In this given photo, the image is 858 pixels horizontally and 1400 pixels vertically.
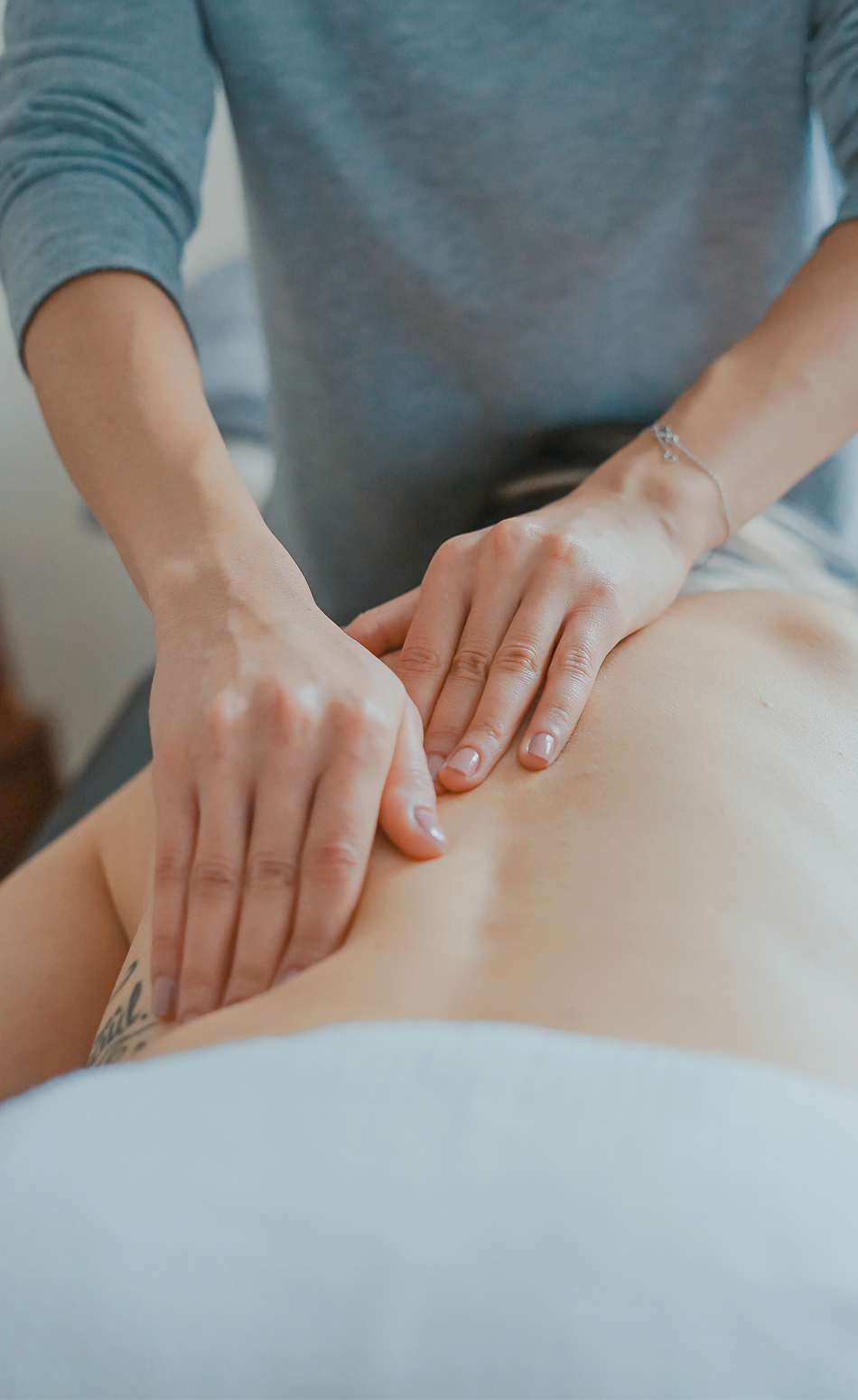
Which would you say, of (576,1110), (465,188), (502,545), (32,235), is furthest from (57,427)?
(576,1110)

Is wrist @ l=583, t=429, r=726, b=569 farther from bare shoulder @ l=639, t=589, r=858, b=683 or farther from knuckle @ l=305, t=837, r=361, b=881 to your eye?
knuckle @ l=305, t=837, r=361, b=881

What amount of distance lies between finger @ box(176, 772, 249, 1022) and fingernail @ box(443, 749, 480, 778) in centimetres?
15

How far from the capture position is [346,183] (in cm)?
118

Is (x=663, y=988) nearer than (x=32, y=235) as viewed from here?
Yes

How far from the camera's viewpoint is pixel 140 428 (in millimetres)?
886

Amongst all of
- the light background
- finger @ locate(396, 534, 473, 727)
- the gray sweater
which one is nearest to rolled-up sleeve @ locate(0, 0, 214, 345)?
the gray sweater

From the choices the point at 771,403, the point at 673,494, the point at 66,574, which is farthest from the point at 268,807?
the point at 66,574

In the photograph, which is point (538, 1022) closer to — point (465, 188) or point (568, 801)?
point (568, 801)

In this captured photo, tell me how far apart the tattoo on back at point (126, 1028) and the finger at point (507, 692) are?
26 centimetres

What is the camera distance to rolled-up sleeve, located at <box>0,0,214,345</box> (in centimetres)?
98

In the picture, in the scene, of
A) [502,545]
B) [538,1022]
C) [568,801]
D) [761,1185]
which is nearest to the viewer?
[761,1185]

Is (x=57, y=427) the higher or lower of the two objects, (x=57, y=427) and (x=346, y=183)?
the lower

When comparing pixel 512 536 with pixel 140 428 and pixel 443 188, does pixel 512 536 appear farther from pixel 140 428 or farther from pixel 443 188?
pixel 443 188

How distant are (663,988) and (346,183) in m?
1.03
